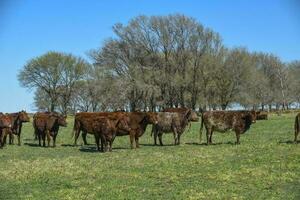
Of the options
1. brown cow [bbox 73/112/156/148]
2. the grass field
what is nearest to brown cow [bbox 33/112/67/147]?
brown cow [bbox 73/112/156/148]

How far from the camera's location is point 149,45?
2559 inches

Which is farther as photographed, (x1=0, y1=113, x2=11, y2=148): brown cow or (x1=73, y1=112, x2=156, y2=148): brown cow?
(x1=0, y1=113, x2=11, y2=148): brown cow

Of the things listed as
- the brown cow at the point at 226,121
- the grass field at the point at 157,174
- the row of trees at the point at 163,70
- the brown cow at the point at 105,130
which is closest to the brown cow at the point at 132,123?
the brown cow at the point at 105,130

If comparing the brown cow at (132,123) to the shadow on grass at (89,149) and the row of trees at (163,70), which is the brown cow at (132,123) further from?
the row of trees at (163,70)

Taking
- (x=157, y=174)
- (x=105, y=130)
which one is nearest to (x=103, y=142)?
(x=105, y=130)

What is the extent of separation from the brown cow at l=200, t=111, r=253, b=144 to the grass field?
127 inches

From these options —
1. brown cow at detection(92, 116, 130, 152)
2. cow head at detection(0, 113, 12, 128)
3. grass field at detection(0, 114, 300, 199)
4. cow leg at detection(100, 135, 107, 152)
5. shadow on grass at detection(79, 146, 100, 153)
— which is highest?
cow head at detection(0, 113, 12, 128)

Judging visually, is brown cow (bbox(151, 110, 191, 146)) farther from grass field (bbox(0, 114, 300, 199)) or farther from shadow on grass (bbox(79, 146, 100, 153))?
grass field (bbox(0, 114, 300, 199))

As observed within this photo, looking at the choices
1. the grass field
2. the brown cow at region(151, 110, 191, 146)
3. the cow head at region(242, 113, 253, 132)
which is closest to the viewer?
the grass field

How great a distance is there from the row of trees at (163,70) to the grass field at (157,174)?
151 feet

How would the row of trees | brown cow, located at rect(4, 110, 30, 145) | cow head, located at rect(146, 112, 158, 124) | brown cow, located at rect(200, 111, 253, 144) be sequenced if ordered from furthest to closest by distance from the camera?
the row of trees → brown cow, located at rect(4, 110, 30, 145) → cow head, located at rect(146, 112, 158, 124) → brown cow, located at rect(200, 111, 253, 144)

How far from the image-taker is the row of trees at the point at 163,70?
64.4 metres

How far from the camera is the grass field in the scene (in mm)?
10555

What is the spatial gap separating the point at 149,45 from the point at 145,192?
55.1 meters
